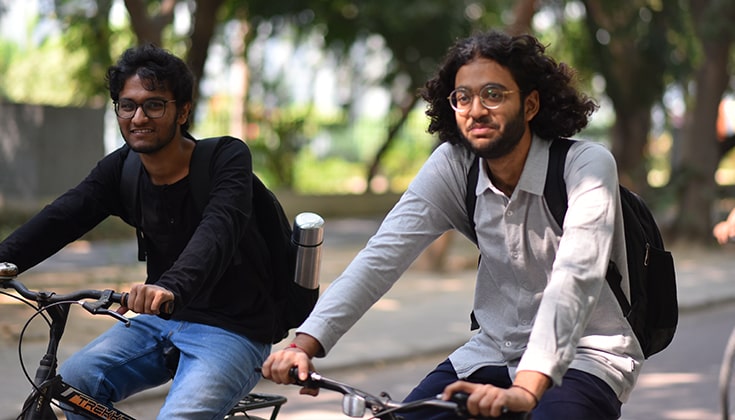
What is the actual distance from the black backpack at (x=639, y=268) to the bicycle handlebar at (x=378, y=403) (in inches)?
27.7

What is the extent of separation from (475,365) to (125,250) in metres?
12.9

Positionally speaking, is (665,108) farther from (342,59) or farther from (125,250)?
(125,250)

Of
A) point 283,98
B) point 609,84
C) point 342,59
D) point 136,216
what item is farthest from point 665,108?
point 136,216

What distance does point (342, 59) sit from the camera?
2116 centimetres

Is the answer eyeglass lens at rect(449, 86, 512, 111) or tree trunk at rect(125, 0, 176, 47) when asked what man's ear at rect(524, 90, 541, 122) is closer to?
eyeglass lens at rect(449, 86, 512, 111)

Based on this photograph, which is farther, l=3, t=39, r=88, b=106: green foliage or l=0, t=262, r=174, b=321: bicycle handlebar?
l=3, t=39, r=88, b=106: green foliage

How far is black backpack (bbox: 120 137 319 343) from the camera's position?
3.62 meters

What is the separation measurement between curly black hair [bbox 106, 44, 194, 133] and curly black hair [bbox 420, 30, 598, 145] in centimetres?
80

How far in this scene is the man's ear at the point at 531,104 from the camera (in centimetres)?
309

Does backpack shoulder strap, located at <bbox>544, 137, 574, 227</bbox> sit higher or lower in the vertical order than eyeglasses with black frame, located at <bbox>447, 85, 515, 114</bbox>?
lower

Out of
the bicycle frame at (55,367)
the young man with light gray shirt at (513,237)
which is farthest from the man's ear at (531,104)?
the bicycle frame at (55,367)

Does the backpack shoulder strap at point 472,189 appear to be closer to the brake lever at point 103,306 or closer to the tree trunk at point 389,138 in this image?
the brake lever at point 103,306

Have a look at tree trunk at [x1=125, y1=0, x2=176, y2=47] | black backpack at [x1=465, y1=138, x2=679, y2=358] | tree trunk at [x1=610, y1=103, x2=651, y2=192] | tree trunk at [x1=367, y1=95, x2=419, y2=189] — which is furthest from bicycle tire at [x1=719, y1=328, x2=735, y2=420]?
tree trunk at [x1=367, y1=95, x2=419, y2=189]

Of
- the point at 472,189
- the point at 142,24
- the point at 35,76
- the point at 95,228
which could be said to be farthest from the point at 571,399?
the point at 35,76
